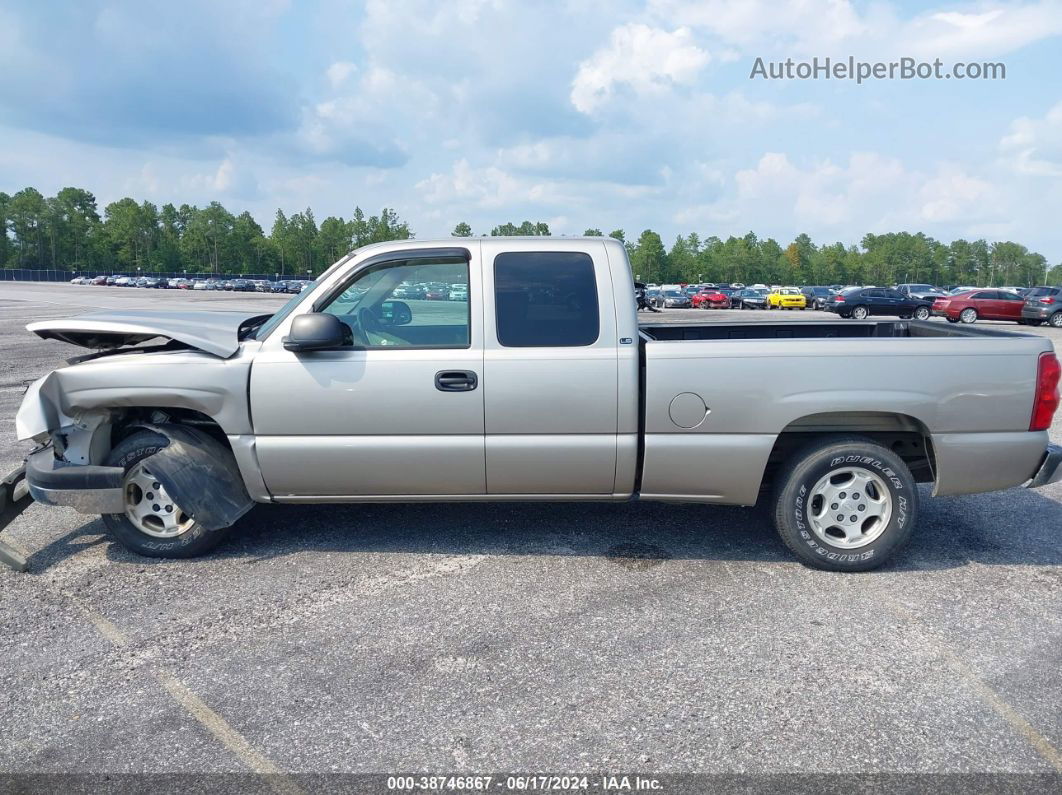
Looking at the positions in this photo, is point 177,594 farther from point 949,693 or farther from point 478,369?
point 949,693

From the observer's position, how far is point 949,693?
10.8ft

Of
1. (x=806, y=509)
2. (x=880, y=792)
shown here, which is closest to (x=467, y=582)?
(x=806, y=509)

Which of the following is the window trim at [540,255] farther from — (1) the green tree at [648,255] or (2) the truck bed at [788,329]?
(1) the green tree at [648,255]

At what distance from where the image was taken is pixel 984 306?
32000mm

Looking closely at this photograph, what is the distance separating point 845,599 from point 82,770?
356 cm

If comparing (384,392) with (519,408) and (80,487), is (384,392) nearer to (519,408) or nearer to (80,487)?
(519,408)

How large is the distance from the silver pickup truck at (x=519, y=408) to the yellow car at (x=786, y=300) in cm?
4954

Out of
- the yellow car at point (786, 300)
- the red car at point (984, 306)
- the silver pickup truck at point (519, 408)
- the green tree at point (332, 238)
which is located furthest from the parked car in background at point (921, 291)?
the green tree at point (332, 238)

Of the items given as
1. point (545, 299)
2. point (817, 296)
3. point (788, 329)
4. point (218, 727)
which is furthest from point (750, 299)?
point (218, 727)

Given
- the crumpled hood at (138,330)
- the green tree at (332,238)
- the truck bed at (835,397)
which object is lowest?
the truck bed at (835,397)

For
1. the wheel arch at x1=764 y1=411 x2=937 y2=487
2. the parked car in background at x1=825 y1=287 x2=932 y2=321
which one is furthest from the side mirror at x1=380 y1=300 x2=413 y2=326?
the parked car in background at x1=825 y1=287 x2=932 y2=321

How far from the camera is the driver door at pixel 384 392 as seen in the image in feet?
14.4

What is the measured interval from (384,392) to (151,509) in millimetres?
1617

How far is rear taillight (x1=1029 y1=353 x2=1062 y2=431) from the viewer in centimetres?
432
